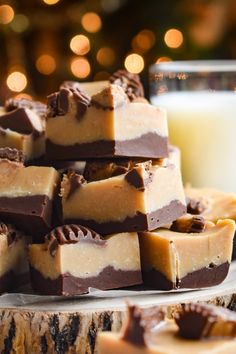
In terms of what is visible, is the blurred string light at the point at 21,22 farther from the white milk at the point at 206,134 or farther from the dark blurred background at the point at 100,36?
the white milk at the point at 206,134

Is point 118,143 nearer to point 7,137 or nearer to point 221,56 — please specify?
point 7,137

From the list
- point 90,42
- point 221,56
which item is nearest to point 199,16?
point 221,56

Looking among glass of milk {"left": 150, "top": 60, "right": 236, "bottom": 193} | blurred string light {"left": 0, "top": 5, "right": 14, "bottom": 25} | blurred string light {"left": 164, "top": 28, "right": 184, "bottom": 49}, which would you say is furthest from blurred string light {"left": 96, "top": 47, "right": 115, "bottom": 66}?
glass of milk {"left": 150, "top": 60, "right": 236, "bottom": 193}

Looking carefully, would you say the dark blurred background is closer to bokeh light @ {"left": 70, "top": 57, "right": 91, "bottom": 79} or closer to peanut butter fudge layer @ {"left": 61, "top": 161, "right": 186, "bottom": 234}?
bokeh light @ {"left": 70, "top": 57, "right": 91, "bottom": 79}

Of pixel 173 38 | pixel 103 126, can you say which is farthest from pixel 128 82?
pixel 173 38

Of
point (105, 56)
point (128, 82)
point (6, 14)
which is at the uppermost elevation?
point (6, 14)

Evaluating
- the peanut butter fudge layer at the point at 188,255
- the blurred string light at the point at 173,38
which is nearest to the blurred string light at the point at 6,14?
the blurred string light at the point at 173,38

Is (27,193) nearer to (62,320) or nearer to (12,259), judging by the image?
(12,259)
